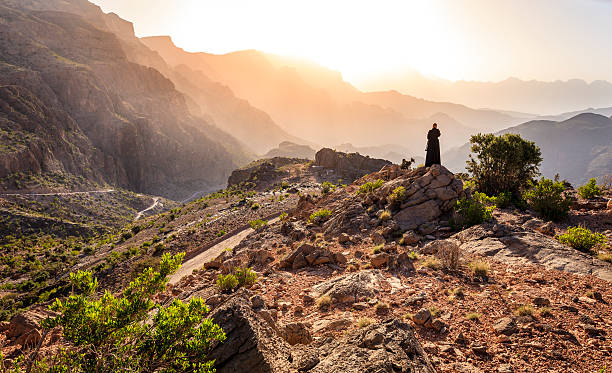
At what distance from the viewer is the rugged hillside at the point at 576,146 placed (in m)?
137

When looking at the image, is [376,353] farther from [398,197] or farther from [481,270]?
[398,197]

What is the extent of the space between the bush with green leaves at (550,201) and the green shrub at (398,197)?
543 centimetres

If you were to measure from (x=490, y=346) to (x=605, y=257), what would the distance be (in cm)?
556

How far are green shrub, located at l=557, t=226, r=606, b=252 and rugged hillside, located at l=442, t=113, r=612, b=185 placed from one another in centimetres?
15674

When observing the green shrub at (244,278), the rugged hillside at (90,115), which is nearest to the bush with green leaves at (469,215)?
the green shrub at (244,278)

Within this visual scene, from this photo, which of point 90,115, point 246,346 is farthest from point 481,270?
point 90,115

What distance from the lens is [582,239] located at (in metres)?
7.79

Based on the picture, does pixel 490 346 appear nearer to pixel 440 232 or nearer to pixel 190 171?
pixel 440 232

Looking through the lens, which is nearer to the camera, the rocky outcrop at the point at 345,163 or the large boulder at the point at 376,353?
the large boulder at the point at 376,353

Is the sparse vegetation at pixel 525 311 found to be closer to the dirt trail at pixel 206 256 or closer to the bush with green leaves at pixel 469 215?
the bush with green leaves at pixel 469 215

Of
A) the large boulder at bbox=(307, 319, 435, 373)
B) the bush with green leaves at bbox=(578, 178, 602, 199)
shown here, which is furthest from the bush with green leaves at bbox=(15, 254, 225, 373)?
the bush with green leaves at bbox=(578, 178, 602, 199)

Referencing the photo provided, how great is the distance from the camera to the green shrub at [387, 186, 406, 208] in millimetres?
12539

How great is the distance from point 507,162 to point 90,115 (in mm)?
100554

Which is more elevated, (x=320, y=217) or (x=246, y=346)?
(x=246, y=346)
